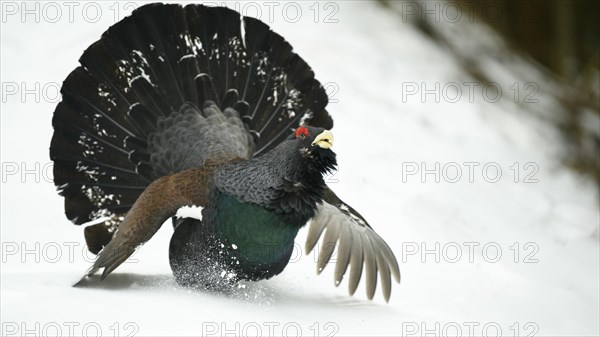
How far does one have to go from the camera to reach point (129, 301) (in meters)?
3.96

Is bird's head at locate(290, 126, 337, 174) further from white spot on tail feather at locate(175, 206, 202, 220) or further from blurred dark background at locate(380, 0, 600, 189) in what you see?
blurred dark background at locate(380, 0, 600, 189)

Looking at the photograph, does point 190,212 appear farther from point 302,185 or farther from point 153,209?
point 302,185

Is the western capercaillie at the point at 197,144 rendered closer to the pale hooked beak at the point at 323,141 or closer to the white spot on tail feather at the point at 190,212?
the white spot on tail feather at the point at 190,212

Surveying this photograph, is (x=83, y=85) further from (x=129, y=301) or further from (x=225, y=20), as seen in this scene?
(x=129, y=301)

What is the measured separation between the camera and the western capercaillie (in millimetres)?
4449

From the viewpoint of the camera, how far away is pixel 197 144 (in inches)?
201

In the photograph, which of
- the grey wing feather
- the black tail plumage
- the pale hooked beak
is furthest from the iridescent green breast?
the black tail plumage

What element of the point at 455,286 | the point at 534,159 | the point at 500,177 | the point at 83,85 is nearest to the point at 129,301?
the point at 83,85

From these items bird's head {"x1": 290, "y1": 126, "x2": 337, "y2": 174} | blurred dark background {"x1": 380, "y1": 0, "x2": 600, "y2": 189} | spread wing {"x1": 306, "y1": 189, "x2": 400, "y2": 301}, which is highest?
blurred dark background {"x1": 380, "y1": 0, "x2": 600, "y2": 189}

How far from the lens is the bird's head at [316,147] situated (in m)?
4.22

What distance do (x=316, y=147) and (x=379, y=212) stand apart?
2.38 m

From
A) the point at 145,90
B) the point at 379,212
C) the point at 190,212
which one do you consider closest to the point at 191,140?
the point at 145,90

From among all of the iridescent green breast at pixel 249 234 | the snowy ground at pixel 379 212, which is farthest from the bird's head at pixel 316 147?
the snowy ground at pixel 379 212

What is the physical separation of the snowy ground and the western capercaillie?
0.28m
